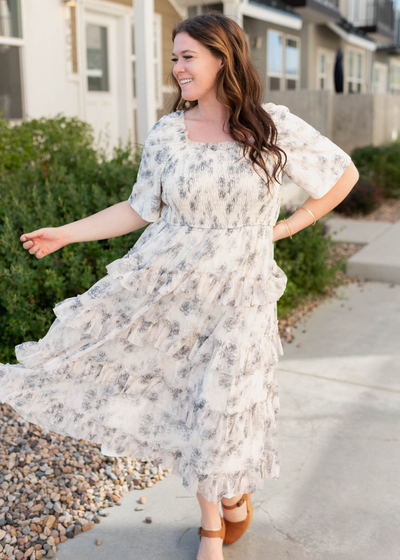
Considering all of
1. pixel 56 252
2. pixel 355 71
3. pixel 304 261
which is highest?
pixel 355 71

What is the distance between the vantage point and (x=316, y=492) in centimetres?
263

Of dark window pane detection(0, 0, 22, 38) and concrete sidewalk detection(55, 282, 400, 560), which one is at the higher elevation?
dark window pane detection(0, 0, 22, 38)

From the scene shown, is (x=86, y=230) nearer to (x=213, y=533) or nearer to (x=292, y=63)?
(x=213, y=533)

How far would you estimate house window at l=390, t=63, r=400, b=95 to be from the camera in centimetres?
2596

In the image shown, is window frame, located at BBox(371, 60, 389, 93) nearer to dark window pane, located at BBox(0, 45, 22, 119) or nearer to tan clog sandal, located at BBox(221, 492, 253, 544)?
dark window pane, located at BBox(0, 45, 22, 119)

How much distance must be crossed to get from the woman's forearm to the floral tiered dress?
5 centimetres

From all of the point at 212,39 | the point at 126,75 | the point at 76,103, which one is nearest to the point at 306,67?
the point at 126,75

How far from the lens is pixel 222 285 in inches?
78.4

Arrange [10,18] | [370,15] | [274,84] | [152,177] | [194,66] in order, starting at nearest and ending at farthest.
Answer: [194,66], [152,177], [10,18], [274,84], [370,15]

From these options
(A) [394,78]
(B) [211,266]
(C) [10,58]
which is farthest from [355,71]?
(B) [211,266]

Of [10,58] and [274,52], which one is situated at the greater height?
[274,52]

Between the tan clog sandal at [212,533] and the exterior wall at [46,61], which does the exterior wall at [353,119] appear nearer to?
the exterior wall at [46,61]

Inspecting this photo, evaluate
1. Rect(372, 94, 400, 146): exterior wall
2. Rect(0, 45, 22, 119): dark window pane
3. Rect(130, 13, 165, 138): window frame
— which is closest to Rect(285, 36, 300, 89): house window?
Rect(372, 94, 400, 146): exterior wall

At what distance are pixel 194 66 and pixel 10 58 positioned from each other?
604 cm
